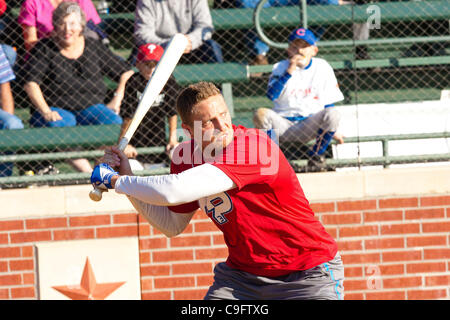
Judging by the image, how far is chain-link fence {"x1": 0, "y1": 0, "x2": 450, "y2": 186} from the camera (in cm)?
561

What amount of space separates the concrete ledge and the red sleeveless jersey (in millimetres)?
2341

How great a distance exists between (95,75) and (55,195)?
1.04 meters

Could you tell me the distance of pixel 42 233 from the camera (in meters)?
5.55

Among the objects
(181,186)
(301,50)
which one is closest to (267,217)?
(181,186)

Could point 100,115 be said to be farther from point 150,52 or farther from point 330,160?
point 330,160

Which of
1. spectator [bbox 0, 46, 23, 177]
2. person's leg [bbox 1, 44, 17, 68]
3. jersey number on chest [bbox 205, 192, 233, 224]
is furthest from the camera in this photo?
person's leg [bbox 1, 44, 17, 68]

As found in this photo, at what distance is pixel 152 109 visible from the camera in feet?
18.7

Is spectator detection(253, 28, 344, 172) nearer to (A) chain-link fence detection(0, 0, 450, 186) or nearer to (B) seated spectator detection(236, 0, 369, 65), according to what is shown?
(A) chain-link fence detection(0, 0, 450, 186)

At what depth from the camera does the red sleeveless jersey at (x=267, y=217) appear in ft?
10.00

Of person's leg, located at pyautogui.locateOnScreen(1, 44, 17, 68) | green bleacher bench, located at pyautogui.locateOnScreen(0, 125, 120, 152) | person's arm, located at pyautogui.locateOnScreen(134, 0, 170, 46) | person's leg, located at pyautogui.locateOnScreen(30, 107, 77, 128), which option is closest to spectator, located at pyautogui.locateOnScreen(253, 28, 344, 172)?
person's arm, located at pyautogui.locateOnScreen(134, 0, 170, 46)

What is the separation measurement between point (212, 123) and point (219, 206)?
377 mm

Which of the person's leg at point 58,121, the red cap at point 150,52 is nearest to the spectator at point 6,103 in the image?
the person's leg at point 58,121
